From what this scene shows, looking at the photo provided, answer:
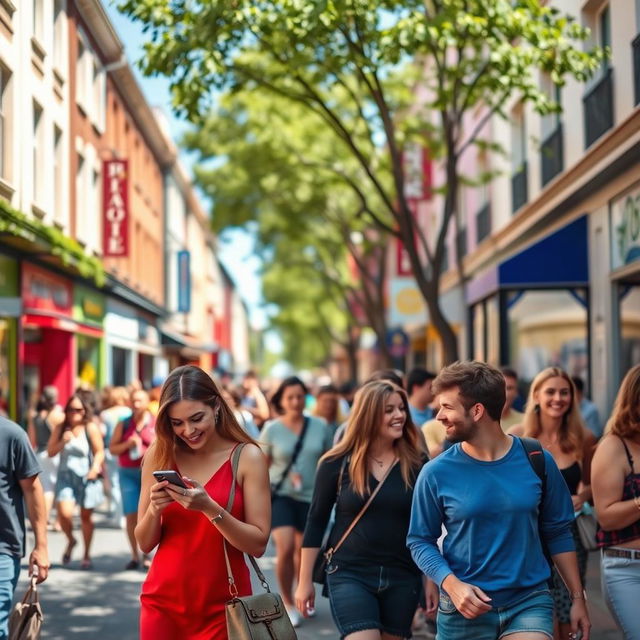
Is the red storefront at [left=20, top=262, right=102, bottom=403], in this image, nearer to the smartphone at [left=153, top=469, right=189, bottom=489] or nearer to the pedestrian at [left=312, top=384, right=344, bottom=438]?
the pedestrian at [left=312, top=384, right=344, bottom=438]

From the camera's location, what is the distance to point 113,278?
25688 millimetres

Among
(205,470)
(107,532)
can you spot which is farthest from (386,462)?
(107,532)

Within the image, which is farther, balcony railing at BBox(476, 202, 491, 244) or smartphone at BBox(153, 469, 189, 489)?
balcony railing at BBox(476, 202, 491, 244)

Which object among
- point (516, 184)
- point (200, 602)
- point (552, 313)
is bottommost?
point (200, 602)

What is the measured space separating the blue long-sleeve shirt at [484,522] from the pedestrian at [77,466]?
7336 millimetres

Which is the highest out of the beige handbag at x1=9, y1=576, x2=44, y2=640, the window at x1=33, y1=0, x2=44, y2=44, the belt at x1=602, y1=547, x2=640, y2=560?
the window at x1=33, y1=0, x2=44, y2=44

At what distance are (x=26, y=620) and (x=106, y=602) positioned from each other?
13.0 feet

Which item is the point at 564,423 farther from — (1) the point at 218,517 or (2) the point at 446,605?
(1) the point at 218,517

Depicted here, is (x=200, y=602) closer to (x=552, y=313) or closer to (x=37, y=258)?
(x=37, y=258)

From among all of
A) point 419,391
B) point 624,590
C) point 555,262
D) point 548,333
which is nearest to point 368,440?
point 624,590

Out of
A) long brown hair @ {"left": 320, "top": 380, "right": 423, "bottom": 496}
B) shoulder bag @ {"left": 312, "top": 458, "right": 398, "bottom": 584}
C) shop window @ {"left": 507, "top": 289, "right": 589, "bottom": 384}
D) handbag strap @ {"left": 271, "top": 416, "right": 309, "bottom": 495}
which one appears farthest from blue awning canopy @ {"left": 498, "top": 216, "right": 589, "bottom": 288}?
shoulder bag @ {"left": 312, "top": 458, "right": 398, "bottom": 584}

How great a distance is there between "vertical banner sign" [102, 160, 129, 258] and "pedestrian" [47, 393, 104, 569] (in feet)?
41.7

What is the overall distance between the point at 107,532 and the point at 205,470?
9852 mm

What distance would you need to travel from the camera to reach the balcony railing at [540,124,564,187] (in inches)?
673
